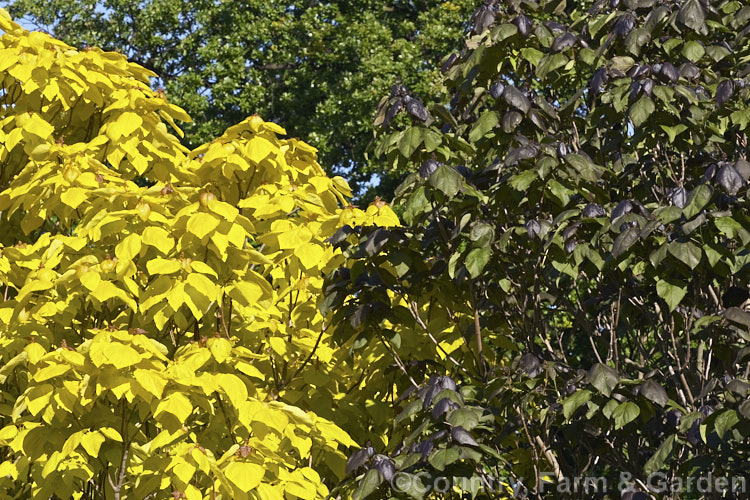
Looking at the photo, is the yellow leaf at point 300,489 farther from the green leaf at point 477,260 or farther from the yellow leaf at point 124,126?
the yellow leaf at point 124,126

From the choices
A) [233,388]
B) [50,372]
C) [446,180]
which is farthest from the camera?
[446,180]

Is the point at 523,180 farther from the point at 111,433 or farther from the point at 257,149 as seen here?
the point at 111,433

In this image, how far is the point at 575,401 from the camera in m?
3.35

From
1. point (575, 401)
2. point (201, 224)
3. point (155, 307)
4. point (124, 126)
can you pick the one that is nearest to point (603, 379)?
point (575, 401)

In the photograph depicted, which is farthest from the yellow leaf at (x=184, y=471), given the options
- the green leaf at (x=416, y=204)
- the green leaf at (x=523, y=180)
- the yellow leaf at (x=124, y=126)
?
the yellow leaf at (x=124, y=126)

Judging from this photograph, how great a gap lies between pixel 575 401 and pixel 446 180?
1002 mm

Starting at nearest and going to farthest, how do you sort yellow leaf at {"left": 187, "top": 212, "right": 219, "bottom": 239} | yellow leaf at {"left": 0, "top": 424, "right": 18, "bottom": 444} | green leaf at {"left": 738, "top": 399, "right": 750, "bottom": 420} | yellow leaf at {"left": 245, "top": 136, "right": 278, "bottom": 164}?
green leaf at {"left": 738, "top": 399, "right": 750, "bottom": 420} < yellow leaf at {"left": 187, "top": 212, "right": 219, "bottom": 239} < yellow leaf at {"left": 0, "top": 424, "right": 18, "bottom": 444} < yellow leaf at {"left": 245, "top": 136, "right": 278, "bottom": 164}

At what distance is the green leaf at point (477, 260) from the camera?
146 inches

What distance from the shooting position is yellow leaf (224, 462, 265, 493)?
336cm

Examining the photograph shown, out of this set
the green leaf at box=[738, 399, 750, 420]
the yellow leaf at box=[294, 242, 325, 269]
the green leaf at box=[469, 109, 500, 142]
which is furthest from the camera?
the yellow leaf at box=[294, 242, 325, 269]

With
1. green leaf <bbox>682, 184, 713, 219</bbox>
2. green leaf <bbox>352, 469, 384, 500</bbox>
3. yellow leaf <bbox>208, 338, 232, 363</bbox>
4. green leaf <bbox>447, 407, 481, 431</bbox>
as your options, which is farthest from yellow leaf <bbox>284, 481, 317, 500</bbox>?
green leaf <bbox>682, 184, 713, 219</bbox>

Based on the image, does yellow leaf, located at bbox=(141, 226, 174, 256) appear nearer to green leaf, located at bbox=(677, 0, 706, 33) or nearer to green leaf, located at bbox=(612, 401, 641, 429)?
green leaf, located at bbox=(612, 401, 641, 429)

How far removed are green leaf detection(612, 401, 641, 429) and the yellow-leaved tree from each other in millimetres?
1177

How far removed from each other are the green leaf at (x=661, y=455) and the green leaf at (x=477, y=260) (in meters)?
0.95
